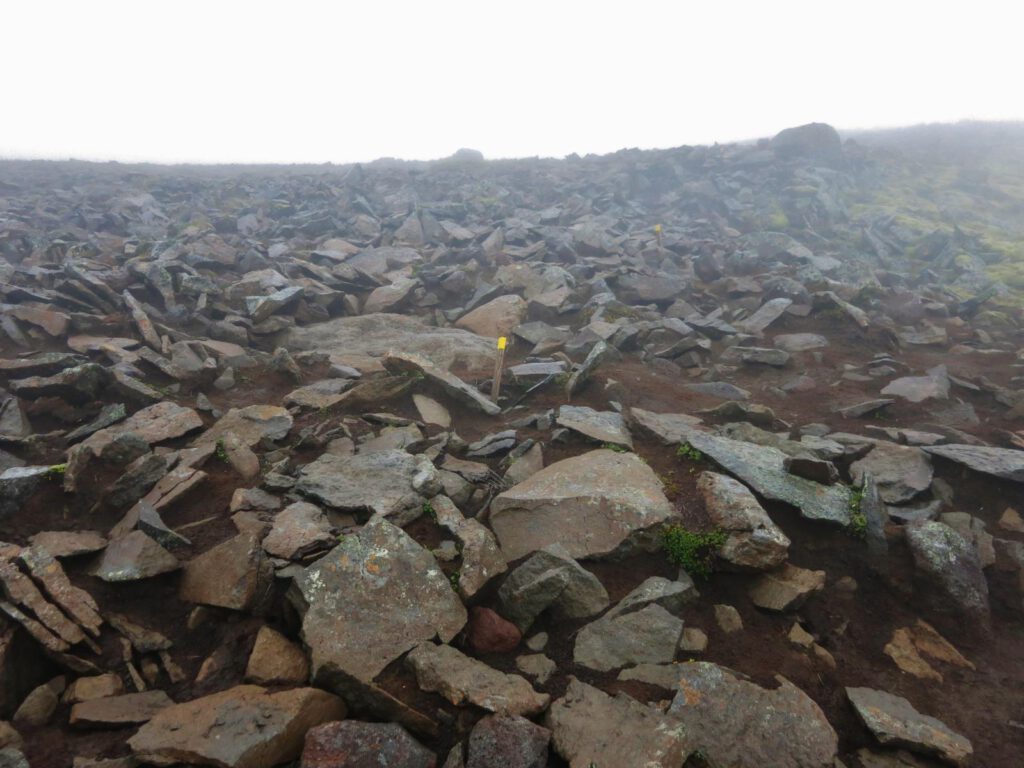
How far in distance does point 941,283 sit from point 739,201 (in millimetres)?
12070

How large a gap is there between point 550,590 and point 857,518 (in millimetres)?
3665

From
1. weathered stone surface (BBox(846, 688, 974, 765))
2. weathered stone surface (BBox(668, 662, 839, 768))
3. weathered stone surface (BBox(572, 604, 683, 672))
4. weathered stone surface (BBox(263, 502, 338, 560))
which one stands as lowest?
weathered stone surface (BBox(846, 688, 974, 765))

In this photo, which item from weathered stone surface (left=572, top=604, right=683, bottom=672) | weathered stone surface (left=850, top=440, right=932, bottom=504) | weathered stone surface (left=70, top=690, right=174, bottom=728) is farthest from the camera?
weathered stone surface (left=850, top=440, right=932, bottom=504)

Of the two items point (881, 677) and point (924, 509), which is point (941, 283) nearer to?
point (924, 509)

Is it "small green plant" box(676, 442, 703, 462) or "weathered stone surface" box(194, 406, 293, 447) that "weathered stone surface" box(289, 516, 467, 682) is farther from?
"small green plant" box(676, 442, 703, 462)

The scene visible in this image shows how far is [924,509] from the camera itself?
254 inches

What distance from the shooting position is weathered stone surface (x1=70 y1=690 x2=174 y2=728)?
3887 mm

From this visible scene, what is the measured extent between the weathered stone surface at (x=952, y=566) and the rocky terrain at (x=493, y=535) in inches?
1.2

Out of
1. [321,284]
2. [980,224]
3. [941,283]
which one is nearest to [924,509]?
[321,284]

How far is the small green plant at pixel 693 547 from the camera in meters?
5.52

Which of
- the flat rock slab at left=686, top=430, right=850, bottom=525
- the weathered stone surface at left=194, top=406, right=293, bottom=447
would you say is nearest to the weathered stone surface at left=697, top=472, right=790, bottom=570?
the flat rock slab at left=686, top=430, right=850, bottom=525

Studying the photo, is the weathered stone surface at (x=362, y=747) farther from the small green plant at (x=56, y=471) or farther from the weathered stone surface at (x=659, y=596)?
the small green plant at (x=56, y=471)

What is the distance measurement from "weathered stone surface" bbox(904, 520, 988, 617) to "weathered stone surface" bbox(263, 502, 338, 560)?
608 centimetres

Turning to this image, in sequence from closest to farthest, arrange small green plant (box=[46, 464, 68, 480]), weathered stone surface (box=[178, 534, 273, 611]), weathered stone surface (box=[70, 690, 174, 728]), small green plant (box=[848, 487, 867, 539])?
weathered stone surface (box=[70, 690, 174, 728]) < weathered stone surface (box=[178, 534, 273, 611]) < small green plant (box=[848, 487, 867, 539]) < small green plant (box=[46, 464, 68, 480])
